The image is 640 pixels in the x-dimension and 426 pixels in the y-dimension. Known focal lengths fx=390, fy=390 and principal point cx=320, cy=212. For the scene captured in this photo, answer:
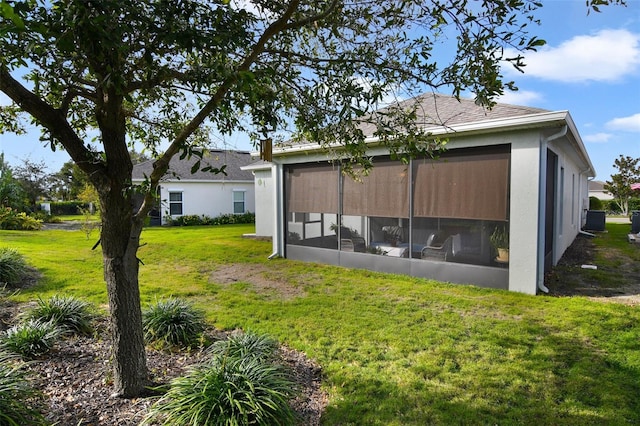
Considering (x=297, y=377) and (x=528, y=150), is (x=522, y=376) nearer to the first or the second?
(x=297, y=377)

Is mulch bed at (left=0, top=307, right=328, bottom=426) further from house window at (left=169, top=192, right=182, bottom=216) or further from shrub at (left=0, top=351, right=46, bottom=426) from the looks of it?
house window at (left=169, top=192, right=182, bottom=216)

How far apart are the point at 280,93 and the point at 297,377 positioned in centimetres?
285

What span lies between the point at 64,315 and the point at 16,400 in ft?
6.95

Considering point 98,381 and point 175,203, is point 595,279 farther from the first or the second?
point 175,203

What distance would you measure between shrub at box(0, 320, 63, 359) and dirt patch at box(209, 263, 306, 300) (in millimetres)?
3525

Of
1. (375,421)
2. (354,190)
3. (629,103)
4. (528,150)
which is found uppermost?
(629,103)

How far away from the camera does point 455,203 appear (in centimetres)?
763

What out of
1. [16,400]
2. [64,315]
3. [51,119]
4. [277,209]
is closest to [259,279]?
[277,209]

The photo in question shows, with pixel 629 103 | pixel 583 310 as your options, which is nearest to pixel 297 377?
pixel 583 310

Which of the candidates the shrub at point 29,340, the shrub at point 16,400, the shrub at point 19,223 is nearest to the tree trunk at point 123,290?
the shrub at point 16,400

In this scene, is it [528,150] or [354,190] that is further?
[354,190]

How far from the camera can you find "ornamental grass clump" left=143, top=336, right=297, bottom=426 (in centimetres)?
279

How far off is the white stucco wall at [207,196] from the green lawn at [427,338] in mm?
13156

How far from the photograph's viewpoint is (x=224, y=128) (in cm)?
442
